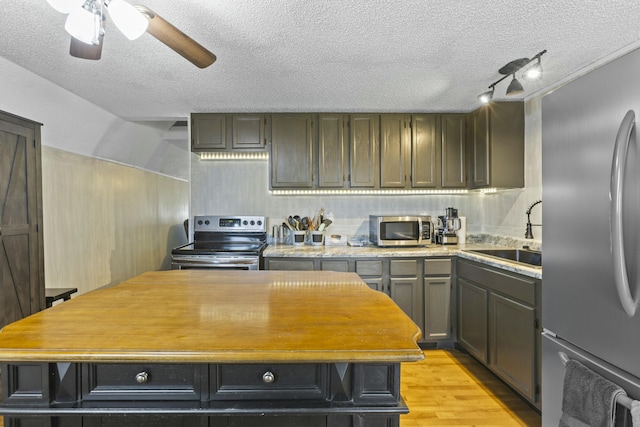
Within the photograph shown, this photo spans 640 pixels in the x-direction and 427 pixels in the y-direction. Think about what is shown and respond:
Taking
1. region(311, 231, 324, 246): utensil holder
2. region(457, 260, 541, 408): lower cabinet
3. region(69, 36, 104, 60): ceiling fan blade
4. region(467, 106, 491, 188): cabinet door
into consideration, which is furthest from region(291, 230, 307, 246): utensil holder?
→ region(69, 36, 104, 60): ceiling fan blade

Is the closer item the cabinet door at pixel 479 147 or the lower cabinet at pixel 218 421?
the lower cabinet at pixel 218 421

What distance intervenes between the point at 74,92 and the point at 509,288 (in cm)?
402

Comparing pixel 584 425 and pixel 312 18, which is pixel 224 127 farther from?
pixel 584 425

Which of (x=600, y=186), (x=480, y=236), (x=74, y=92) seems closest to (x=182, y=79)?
(x=74, y=92)

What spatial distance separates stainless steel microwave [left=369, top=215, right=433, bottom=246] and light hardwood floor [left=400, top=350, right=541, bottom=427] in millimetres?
1126

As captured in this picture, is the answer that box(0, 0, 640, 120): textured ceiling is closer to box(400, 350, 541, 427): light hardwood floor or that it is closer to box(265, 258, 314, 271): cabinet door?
box(265, 258, 314, 271): cabinet door

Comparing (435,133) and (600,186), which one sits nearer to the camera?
(600,186)

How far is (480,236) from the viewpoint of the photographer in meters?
3.94

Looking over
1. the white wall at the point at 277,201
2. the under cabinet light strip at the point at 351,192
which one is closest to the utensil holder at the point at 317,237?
the white wall at the point at 277,201

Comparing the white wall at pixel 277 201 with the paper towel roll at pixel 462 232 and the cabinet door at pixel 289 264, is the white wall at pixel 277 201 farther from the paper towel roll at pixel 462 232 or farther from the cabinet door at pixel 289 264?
the cabinet door at pixel 289 264

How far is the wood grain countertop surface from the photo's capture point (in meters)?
0.95

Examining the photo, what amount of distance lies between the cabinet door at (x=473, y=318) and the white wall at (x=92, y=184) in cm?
396

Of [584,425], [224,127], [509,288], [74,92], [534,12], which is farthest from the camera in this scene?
[224,127]

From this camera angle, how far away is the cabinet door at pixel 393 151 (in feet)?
12.2
